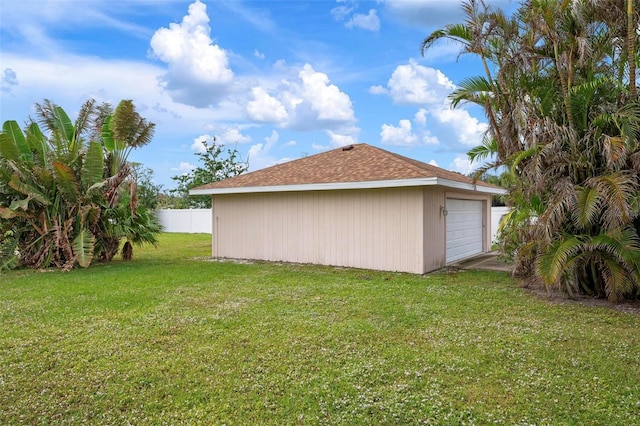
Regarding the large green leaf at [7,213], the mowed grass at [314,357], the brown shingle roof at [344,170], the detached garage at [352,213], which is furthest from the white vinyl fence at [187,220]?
the mowed grass at [314,357]

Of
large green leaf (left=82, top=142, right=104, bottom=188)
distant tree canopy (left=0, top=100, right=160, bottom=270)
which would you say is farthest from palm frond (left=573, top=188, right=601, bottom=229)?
large green leaf (left=82, top=142, right=104, bottom=188)

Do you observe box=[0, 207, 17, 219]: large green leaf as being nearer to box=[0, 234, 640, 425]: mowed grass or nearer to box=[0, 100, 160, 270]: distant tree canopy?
box=[0, 100, 160, 270]: distant tree canopy

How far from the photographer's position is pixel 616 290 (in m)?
6.49

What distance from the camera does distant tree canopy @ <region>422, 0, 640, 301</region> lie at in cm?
634

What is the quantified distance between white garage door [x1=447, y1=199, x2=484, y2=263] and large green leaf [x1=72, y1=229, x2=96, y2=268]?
9.59 m

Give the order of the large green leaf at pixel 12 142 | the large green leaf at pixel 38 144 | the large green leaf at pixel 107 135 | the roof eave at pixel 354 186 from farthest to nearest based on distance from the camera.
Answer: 1. the large green leaf at pixel 107 135
2. the large green leaf at pixel 38 144
3. the large green leaf at pixel 12 142
4. the roof eave at pixel 354 186

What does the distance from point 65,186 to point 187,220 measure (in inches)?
623

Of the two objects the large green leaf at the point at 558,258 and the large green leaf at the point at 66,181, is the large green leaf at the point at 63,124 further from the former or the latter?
the large green leaf at the point at 558,258

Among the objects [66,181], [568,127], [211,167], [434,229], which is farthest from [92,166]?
[211,167]

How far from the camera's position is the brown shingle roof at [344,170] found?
10.3 metres

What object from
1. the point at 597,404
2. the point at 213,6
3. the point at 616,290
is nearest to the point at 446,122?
the point at 213,6

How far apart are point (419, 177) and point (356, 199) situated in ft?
6.48

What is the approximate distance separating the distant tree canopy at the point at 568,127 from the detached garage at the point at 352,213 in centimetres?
241

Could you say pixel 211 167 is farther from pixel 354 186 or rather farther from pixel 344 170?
pixel 354 186
